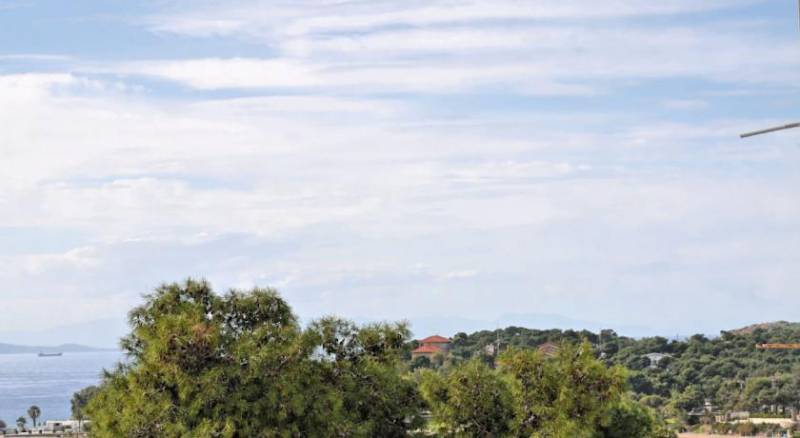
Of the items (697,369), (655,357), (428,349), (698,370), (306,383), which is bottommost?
(306,383)

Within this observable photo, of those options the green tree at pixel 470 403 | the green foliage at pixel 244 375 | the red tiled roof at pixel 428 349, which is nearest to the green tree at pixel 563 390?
the green tree at pixel 470 403

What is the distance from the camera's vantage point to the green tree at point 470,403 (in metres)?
39.8

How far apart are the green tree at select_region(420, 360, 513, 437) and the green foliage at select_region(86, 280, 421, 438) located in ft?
3.16

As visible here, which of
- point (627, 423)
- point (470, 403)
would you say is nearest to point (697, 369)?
point (627, 423)

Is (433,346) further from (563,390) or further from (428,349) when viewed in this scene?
(563,390)

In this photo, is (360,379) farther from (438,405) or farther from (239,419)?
(239,419)

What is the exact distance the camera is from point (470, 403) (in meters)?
39.8

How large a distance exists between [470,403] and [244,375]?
330 inches

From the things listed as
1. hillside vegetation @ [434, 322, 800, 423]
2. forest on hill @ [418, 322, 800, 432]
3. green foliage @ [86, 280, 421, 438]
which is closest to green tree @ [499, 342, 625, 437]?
green foliage @ [86, 280, 421, 438]

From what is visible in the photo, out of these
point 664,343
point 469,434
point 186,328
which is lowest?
point 469,434

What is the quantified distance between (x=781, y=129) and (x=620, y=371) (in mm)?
13684

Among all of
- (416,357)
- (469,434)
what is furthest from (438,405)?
(416,357)

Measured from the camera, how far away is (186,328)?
116ft

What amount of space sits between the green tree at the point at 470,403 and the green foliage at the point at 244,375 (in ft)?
3.16
